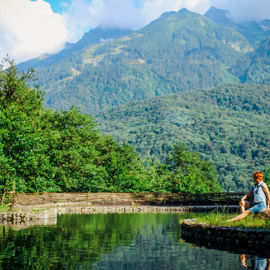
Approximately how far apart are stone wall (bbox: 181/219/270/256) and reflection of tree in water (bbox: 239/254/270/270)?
847 mm

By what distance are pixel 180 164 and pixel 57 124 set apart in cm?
3185

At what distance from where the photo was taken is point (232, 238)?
1608 centimetres

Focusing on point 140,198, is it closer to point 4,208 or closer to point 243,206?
point 4,208

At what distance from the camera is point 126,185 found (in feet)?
195

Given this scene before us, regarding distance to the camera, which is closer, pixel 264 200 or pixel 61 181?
pixel 264 200

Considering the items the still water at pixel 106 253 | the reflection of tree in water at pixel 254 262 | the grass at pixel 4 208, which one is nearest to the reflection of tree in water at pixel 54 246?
the still water at pixel 106 253

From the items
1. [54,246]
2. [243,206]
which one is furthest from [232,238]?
[54,246]

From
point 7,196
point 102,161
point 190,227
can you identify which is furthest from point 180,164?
point 190,227

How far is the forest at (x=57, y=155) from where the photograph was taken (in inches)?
1331

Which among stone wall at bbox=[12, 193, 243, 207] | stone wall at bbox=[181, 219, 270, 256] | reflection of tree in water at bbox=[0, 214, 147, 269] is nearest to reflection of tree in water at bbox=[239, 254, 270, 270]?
stone wall at bbox=[181, 219, 270, 256]

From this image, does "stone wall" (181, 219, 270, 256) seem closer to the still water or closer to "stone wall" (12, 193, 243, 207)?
the still water

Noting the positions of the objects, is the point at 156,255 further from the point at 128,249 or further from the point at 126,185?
the point at 126,185

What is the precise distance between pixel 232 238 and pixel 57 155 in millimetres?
32533

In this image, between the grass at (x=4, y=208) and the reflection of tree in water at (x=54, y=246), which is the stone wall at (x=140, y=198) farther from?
the reflection of tree in water at (x=54, y=246)
